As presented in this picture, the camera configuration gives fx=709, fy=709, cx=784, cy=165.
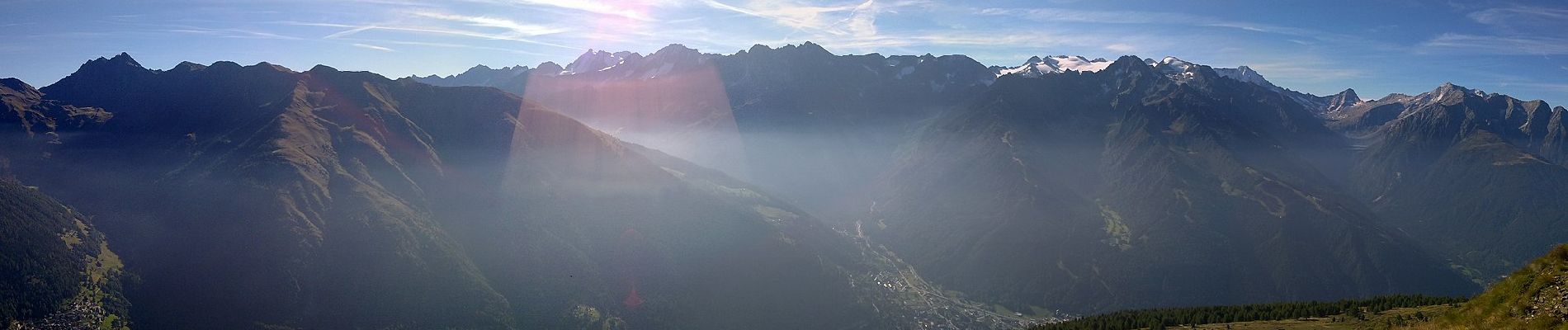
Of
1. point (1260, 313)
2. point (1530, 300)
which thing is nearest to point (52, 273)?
point (1260, 313)

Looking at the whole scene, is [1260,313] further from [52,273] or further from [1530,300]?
[52,273]

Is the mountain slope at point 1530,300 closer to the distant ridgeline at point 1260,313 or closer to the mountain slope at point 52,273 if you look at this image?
the distant ridgeline at point 1260,313

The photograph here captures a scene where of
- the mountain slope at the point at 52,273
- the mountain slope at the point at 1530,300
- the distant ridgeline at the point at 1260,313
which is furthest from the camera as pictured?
the mountain slope at the point at 52,273

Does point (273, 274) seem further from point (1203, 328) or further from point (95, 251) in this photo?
point (1203, 328)

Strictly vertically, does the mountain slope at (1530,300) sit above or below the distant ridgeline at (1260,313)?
above

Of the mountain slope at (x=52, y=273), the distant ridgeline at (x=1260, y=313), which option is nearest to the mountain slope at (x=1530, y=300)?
the distant ridgeline at (x=1260, y=313)

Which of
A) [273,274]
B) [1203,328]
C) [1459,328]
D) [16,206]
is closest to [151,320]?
[273,274]

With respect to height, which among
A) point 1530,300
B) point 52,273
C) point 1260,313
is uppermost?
point 1530,300

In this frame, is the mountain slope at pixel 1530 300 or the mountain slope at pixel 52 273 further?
the mountain slope at pixel 52 273

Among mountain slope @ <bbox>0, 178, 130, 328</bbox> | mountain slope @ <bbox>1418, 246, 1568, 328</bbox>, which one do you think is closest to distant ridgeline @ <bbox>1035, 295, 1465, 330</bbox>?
mountain slope @ <bbox>1418, 246, 1568, 328</bbox>

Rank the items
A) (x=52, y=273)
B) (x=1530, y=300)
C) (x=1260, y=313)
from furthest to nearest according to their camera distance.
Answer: (x=52, y=273)
(x=1260, y=313)
(x=1530, y=300)

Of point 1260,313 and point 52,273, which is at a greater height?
point 1260,313
